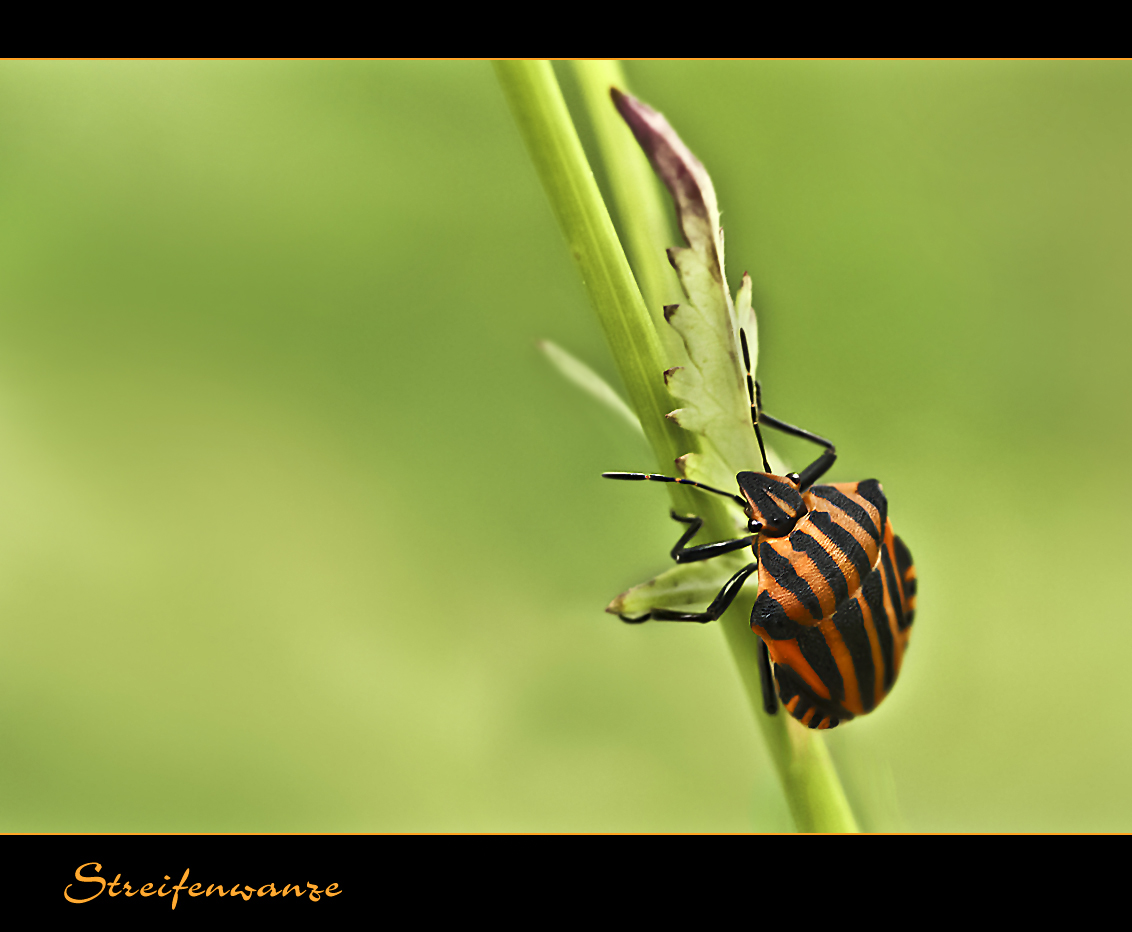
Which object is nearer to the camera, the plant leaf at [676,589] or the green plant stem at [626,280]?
the green plant stem at [626,280]

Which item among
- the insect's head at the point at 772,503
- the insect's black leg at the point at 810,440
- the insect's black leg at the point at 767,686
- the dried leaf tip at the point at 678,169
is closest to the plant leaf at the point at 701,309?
the dried leaf tip at the point at 678,169

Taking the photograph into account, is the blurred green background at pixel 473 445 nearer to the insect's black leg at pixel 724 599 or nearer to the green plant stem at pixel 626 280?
the insect's black leg at pixel 724 599

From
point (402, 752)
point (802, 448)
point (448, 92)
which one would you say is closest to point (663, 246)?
point (802, 448)

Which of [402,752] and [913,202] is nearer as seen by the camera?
[402,752]

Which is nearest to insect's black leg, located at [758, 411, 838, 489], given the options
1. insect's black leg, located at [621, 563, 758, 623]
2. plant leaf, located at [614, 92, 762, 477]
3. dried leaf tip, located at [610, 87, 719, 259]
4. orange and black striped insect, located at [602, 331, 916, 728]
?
orange and black striped insect, located at [602, 331, 916, 728]

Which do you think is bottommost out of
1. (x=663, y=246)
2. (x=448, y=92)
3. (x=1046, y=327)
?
(x=1046, y=327)

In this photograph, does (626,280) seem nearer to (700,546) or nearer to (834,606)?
(700,546)

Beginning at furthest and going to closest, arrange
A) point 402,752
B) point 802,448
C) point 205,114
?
point 402,752 → point 205,114 → point 802,448

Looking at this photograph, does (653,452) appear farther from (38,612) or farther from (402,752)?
(38,612)
